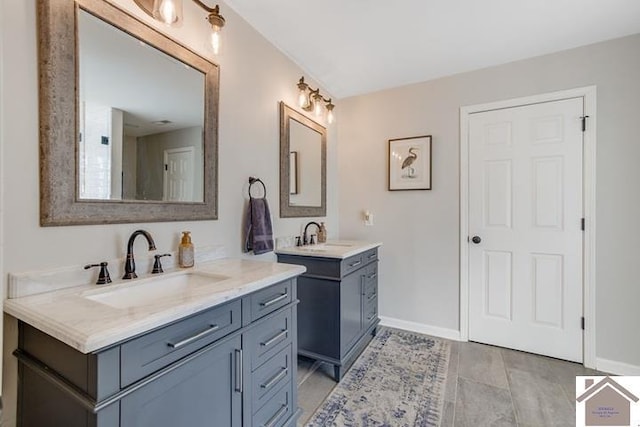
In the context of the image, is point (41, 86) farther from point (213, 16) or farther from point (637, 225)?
point (637, 225)

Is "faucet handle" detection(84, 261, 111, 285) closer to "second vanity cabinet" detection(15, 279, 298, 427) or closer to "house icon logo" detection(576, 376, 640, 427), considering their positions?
"second vanity cabinet" detection(15, 279, 298, 427)

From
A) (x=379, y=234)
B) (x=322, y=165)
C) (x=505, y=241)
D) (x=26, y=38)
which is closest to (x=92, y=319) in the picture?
(x=26, y=38)

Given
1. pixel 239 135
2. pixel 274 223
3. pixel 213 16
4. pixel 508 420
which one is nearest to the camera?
pixel 213 16

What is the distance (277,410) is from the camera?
4.48ft

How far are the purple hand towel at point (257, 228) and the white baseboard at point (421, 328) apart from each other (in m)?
1.68

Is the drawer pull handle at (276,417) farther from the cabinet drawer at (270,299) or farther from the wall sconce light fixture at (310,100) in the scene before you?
the wall sconce light fixture at (310,100)

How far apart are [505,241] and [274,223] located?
1969mm

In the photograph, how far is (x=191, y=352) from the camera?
95 centimetres

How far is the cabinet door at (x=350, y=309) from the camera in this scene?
2.04 metres

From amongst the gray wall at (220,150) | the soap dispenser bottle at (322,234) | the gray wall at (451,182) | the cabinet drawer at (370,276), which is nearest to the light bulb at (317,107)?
the gray wall at (220,150)

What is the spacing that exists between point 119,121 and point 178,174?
1.16ft

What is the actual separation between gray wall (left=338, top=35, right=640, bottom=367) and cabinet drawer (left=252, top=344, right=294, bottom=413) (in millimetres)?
1753

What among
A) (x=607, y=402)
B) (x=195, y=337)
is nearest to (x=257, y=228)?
(x=195, y=337)

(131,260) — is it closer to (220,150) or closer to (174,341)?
(174,341)
